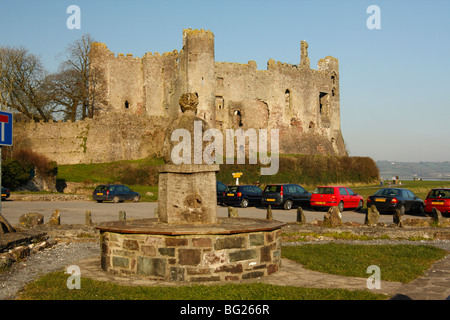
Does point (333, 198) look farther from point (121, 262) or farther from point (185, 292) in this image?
point (185, 292)

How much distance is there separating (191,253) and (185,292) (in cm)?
101

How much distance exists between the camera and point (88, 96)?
5109cm

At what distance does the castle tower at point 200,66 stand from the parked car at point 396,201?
91.0 feet

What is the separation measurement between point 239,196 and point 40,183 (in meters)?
17.3

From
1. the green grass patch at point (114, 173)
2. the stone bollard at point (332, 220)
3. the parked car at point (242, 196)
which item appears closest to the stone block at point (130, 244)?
the stone bollard at point (332, 220)

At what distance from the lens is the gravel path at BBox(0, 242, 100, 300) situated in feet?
26.2

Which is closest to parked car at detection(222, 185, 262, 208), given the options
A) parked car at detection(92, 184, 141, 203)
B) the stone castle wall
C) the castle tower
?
parked car at detection(92, 184, 141, 203)

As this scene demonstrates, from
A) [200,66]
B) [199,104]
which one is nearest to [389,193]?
[199,104]

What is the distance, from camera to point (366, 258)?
10594 millimetres

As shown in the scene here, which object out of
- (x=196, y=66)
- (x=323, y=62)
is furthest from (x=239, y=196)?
(x=323, y=62)

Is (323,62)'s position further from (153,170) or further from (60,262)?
(60,262)

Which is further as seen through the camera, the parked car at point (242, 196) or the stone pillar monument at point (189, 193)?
the parked car at point (242, 196)

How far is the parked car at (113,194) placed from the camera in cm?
3003

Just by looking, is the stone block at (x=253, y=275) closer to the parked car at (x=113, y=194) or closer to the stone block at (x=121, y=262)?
the stone block at (x=121, y=262)
